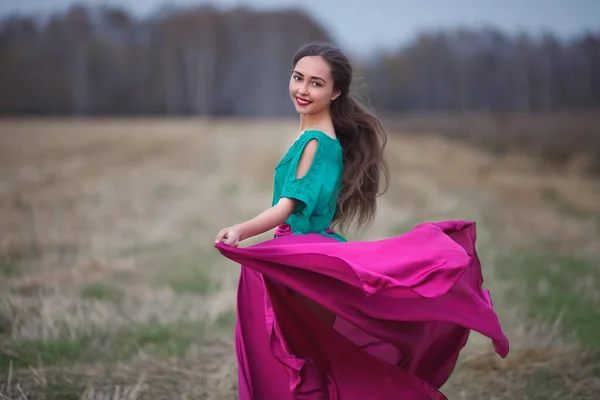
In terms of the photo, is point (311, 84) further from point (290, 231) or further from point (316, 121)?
point (290, 231)

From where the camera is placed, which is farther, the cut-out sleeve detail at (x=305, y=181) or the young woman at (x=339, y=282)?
the cut-out sleeve detail at (x=305, y=181)

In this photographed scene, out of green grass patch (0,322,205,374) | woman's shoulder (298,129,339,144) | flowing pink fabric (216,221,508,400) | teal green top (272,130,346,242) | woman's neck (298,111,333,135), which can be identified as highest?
woman's neck (298,111,333,135)


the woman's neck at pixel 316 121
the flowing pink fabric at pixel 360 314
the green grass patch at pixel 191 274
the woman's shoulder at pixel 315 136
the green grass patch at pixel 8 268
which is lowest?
the green grass patch at pixel 191 274

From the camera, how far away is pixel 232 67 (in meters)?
16.1

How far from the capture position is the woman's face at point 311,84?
8.90ft

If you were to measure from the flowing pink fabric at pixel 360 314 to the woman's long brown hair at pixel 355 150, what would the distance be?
23cm

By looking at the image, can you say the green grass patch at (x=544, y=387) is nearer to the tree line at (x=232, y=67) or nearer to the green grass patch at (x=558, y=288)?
the green grass patch at (x=558, y=288)

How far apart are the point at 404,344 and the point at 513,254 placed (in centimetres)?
501

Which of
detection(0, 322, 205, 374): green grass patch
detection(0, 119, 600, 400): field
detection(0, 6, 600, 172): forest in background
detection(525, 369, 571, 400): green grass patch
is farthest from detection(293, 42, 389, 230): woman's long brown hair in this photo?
detection(0, 6, 600, 172): forest in background

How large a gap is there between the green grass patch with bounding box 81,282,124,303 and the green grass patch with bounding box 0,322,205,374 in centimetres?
79

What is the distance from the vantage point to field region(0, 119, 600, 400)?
368 cm

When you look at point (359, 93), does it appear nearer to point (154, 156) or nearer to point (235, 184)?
point (235, 184)

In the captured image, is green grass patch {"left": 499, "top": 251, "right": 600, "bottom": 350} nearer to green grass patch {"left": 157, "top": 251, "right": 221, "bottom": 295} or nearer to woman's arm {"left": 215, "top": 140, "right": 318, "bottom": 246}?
woman's arm {"left": 215, "top": 140, "right": 318, "bottom": 246}

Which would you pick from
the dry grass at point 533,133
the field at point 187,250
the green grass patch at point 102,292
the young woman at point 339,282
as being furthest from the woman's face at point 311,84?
the dry grass at point 533,133
